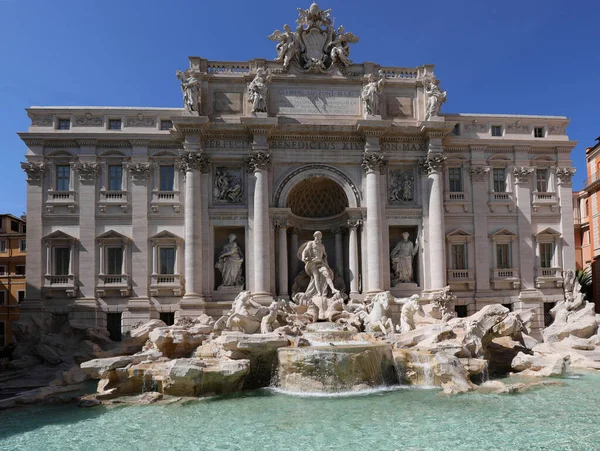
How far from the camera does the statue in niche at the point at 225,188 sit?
22.8 meters

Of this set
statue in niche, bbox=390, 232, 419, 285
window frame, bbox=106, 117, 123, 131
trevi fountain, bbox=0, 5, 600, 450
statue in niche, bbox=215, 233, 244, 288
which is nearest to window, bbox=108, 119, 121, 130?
window frame, bbox=106, 117, 123, 131

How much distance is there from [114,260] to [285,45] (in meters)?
13.4

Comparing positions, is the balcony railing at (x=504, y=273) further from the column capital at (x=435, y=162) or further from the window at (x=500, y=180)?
the column capital at (x=435, y=162)

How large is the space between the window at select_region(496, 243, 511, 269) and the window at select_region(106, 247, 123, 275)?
18803 millimetres

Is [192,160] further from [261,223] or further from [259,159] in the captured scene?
[261,223]

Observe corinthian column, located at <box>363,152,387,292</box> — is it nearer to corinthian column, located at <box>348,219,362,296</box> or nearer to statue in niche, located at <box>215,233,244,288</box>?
corinthian column, located at <box>348,219,362,296</box>

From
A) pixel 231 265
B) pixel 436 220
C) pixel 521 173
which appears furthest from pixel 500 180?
pixel 231 265

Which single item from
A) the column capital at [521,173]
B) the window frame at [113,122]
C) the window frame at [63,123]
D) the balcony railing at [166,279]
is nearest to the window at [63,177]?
the window frame at [63,123]

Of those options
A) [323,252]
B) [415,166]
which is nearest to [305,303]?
[323,252]

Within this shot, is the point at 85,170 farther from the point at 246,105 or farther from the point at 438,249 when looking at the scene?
the point at 438,249

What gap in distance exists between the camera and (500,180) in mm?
24625

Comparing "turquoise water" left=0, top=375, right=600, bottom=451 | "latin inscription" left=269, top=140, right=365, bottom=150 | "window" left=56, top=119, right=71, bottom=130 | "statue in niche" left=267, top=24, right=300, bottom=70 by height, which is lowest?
"turquoise water" left=0, top=375, right=600, bottom=451

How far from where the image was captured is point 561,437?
9812 mm

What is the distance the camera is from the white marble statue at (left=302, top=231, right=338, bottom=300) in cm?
2166
